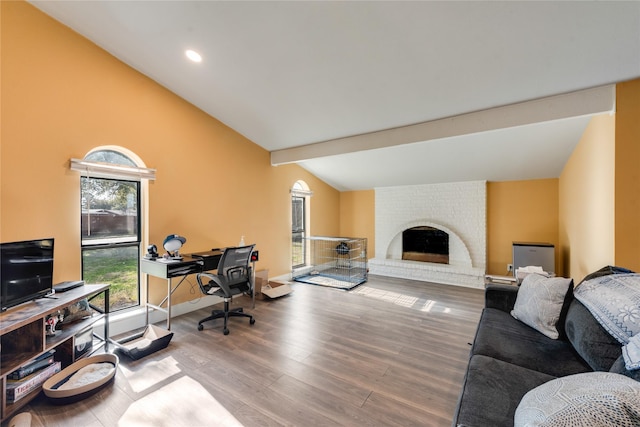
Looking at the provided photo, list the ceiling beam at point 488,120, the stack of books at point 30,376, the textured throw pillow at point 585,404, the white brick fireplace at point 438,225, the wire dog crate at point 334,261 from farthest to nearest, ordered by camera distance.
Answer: the wire dog crate at point 334,261 → the white brick fireplace at point 438,225 → the ceiling beam at point 488,120 → the stack of books at point 30,376 → the textured throw pillow at point 585,404

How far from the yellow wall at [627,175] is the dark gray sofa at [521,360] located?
0.78 metres

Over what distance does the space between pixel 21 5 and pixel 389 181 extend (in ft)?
18.0

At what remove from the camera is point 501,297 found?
93.9 inches

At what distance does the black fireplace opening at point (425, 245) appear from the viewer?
18.3ft

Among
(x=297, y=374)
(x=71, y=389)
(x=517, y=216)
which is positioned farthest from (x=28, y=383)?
(x=517, y=216)

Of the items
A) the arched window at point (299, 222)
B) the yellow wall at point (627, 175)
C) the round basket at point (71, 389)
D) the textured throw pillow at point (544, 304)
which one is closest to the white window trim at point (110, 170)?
the round basket at point (71, 389)

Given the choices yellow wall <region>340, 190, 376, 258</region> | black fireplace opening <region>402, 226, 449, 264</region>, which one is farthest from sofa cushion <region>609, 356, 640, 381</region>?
yellow wall <region>340, 190, 376, 258</region>

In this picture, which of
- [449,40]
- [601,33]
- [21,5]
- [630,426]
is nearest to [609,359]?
[630,426]

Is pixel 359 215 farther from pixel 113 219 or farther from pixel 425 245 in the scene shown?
pixel 113 219

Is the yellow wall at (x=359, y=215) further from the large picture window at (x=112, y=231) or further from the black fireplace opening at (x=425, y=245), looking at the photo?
the large picture window at (x=112, y=231)

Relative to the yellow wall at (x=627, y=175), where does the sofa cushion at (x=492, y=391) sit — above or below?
below

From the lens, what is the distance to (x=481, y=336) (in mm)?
1905

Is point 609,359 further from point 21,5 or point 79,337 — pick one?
point 21,5

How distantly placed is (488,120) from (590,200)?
1.48 meters
